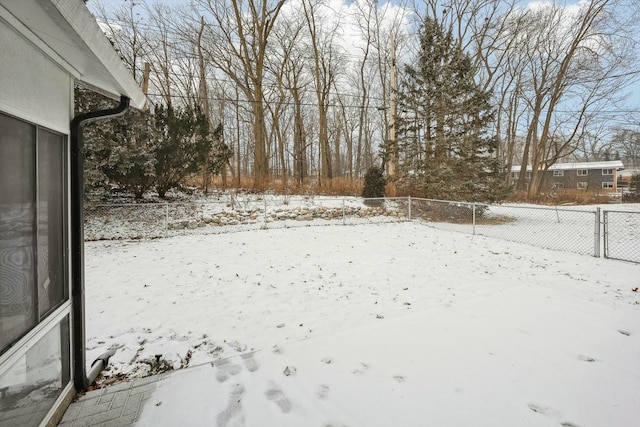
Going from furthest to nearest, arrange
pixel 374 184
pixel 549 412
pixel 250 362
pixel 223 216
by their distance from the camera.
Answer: pixel 374 184
pixel 223 216
pixel 250 362
pixel 549 412

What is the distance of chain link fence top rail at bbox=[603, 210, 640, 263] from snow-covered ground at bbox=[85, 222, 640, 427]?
1.84 ft

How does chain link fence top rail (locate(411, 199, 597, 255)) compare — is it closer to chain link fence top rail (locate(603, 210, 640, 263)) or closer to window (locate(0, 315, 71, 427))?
chain link fence top rail (locate(603, 210, 640, 263))

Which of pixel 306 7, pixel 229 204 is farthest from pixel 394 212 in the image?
pixel 306 7

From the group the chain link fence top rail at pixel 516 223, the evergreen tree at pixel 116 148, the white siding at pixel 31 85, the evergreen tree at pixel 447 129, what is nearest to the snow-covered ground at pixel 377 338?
the white siding at pixel 31 85

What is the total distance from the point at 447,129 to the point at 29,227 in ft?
39.8

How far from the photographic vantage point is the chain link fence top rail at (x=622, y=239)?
5.66 m

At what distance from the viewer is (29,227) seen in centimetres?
166

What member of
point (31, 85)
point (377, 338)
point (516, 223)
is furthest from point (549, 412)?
point (516, 223)

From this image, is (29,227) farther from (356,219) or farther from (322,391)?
(356,219)

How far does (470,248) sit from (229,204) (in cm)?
754

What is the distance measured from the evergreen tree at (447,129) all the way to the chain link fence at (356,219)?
1049 millimetres

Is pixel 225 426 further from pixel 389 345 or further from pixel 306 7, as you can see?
pixel 306 7

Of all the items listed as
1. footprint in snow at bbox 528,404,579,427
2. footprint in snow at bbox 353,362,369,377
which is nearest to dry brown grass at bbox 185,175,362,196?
footprint in snow at bbox 353,362,369,377

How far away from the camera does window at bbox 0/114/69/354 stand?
1.46 metres
